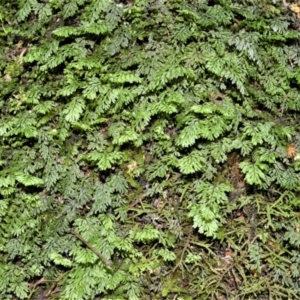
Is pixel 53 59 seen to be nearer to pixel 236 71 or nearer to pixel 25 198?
pixel 25 198

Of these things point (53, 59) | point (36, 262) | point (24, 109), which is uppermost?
point (53, 59)

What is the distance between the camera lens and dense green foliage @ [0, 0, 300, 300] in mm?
2273

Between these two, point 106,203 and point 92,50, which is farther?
point 92,50

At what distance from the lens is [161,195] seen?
2365 mm

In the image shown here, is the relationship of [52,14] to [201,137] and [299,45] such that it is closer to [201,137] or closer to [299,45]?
[201,137]

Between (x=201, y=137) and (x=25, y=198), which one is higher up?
(x=201, y=137)

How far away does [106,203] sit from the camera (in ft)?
7.59

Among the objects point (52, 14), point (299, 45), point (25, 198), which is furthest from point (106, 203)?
point (299, 45)

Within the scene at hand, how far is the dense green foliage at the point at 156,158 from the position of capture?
2.27 metres

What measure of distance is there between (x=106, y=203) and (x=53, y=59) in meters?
0.91

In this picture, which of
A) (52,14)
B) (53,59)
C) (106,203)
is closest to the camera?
(106,203)

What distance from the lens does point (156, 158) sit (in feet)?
7.83

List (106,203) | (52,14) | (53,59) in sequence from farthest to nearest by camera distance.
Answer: (52,14) < (53,59) < (106,203)

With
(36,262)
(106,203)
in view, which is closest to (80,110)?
(106,203)
